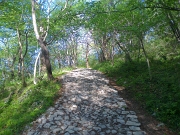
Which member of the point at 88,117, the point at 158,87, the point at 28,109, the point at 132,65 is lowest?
the point at 88,117

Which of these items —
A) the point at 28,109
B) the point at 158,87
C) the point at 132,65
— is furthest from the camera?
the point at 132,65

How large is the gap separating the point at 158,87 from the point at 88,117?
187 inches

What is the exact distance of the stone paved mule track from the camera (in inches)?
239

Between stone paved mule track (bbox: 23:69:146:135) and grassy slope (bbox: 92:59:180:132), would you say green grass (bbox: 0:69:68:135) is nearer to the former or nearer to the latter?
stone paved mule track (bbox: 23:69:146:135)

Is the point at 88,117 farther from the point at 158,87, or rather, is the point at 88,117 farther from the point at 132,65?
the point at 132,65

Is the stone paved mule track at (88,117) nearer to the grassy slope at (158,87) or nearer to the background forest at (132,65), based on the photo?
the background forest at (132,65)

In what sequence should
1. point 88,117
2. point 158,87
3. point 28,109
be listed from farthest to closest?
point 158,87, point 28,109, point 88,117

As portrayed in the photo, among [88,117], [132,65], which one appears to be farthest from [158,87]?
[132,65]

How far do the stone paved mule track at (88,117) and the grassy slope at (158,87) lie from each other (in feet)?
3.57

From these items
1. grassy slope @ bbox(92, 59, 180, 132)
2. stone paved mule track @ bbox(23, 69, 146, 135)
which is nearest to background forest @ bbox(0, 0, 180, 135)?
grassy slope @ bbox(92, 59, 180, 132)

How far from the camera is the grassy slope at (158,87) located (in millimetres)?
7000

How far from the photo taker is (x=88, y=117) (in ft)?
23.2

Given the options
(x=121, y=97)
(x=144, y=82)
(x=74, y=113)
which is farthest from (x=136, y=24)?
(x=74, y=113)

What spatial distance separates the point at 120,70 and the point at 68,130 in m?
9.63
